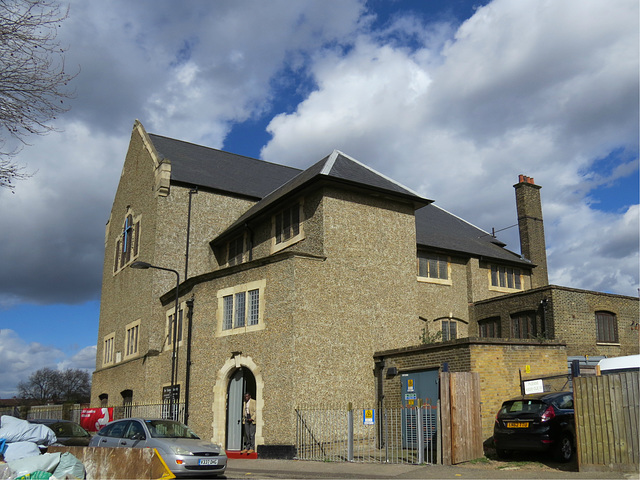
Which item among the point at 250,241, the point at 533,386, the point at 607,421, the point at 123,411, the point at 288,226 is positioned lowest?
the point at 123,411

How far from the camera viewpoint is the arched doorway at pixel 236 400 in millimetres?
20562

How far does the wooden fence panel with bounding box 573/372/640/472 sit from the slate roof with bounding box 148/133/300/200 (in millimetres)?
21307

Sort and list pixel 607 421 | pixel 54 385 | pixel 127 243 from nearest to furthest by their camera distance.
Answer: pixel 607 421
pixel 127 243
pixel 54 385

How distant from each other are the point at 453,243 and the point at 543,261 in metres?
6.86

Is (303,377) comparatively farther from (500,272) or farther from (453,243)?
(500,272)

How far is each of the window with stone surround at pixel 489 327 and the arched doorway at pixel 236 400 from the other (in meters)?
12.3

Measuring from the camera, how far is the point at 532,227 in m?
33.4

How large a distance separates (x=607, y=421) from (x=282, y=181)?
84.8 ft

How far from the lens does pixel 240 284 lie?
20938mm

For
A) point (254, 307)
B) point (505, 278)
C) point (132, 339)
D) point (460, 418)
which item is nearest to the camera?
point (460, 418)

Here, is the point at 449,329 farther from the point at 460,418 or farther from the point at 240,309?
the point at 460,418

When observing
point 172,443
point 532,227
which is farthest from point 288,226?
point 532,227

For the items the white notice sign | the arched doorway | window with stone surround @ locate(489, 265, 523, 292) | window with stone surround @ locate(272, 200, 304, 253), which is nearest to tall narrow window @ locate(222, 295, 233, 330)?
the arched doorway

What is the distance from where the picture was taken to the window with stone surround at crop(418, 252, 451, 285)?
89.3 feet
